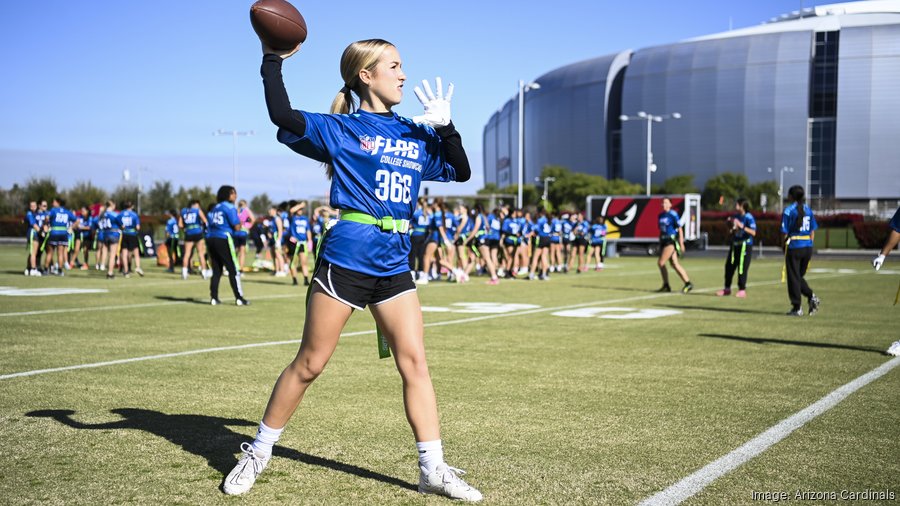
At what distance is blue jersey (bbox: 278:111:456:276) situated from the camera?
14.1 feet

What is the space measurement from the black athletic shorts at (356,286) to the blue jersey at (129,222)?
21909 mm

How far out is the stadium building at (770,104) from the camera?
4190 inches

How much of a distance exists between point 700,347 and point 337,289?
685 cm

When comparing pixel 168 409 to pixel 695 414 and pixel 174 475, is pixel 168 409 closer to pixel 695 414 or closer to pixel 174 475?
pixel 174 475

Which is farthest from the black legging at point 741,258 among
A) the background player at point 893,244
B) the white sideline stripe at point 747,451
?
the white sideline stripe at point 747,451

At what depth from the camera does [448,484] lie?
4238 millimetres

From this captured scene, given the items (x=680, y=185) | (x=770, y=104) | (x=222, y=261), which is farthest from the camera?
(x=770, y=104)

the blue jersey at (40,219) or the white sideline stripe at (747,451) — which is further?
the blue jersey at (40,219)

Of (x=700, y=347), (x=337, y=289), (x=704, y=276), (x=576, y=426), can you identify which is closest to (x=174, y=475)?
(x=337, y=289)

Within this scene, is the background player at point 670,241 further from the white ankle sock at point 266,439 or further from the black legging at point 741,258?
the white ankle sock at point 266,439

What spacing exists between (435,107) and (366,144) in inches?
16.9

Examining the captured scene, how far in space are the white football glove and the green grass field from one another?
5.96 feet

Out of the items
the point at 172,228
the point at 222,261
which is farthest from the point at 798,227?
the point at 172,228

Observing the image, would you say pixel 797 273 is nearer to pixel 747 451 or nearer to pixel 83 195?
pixel 747 451
